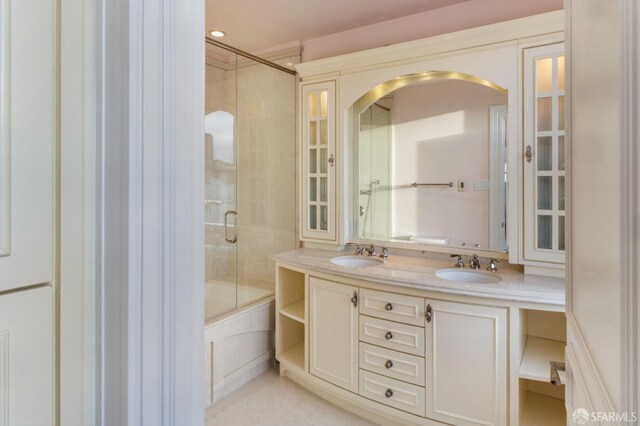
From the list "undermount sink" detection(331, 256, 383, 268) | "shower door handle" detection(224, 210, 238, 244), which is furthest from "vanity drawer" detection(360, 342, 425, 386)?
"shower door handle" detection(224, 210, 238, 244)

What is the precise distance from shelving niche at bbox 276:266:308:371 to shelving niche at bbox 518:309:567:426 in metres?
1.33

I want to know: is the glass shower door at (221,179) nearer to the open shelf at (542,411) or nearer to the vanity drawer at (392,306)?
the vanity drawer at (392,306)

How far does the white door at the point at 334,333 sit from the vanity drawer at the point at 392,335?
7 centimetres

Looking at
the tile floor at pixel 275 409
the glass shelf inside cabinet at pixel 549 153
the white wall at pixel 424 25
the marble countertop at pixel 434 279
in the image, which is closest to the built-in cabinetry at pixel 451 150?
the glass shelf inside cabinet at pixel 549 153

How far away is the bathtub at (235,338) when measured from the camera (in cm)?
241

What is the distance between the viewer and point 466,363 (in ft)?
6.15

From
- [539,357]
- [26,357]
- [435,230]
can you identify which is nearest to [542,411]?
[539,357]

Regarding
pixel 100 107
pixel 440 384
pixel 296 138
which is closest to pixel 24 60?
pixel 100 107

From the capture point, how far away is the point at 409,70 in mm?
2525

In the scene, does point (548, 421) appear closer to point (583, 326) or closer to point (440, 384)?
point (440, 384)

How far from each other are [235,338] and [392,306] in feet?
3.83

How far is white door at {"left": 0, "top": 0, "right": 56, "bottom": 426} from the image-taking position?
1.84ft

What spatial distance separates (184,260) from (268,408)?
2015 millimetres

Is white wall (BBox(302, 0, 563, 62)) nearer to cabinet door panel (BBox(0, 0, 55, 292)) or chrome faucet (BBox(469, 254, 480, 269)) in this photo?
chrome faucet (BBox(469, 254, 480, 269))
